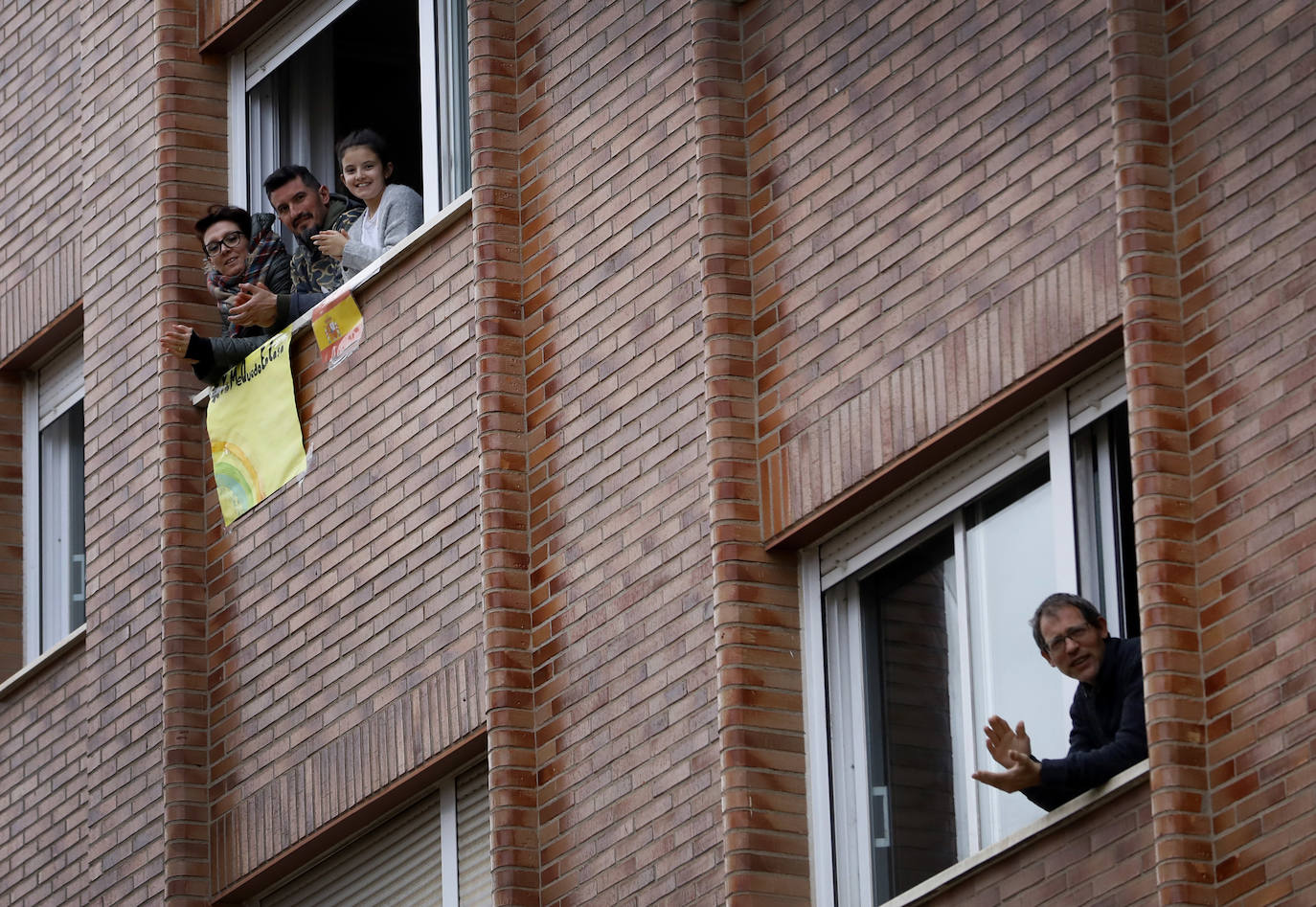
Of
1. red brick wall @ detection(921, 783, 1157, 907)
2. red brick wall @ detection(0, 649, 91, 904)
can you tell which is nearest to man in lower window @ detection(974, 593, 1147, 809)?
red brick wall @ detection(921, 783, 1157, 907)

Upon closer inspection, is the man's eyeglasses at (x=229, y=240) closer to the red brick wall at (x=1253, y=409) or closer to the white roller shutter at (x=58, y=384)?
the white roller shutter at (x=58, y=384)

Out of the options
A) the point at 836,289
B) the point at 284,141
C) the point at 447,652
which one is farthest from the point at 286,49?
the point at 836,289

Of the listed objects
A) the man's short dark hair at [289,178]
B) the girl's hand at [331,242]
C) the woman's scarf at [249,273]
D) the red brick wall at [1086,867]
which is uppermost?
the man's short dark hair at [289,178]

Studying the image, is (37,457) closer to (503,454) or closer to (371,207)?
(371,207)

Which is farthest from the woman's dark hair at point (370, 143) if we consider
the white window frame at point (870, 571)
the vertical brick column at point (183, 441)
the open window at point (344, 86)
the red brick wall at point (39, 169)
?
the white window frame at point (870, 571)

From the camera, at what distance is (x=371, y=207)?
53.0 ft

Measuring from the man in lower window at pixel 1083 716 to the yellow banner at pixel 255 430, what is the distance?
5.62 m

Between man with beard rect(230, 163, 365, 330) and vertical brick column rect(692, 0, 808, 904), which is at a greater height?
man with beard rect(230, 163, 365, 330)

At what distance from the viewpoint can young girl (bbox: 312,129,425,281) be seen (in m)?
15.9

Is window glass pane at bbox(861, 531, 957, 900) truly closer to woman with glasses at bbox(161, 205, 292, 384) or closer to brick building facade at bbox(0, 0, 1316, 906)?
brick building facade at bbox(0, 0, 1316, 906)

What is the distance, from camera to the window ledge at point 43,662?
17.7 metres

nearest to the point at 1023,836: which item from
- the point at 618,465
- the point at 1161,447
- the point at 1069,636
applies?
the point at 1069,636

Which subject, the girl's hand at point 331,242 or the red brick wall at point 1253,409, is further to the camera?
the girl's hand at point 331,242

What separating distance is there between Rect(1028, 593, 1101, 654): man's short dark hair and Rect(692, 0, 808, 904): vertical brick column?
1.72m
